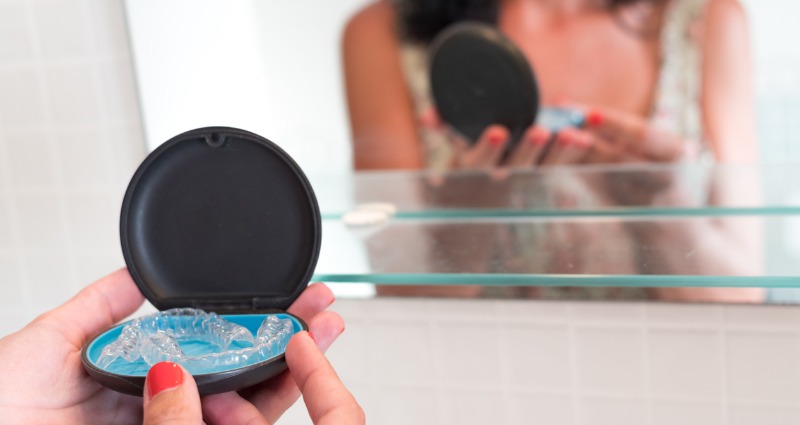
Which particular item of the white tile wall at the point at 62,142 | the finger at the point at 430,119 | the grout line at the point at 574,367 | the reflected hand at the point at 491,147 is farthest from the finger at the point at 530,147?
the white tile wall at the point at 62,142

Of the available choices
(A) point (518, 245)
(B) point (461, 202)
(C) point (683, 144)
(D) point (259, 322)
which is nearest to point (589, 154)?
(C) point (683, 144)

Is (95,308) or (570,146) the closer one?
(95,308)

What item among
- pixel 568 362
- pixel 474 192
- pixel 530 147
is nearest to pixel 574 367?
pixel 568 362

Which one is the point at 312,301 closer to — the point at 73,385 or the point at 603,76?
the point at 73,385

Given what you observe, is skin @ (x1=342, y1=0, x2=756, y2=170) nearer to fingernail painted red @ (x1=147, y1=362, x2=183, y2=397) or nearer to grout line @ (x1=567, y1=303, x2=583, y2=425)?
grout line @ (x1=567, y1=303, x2=583, y2=425)

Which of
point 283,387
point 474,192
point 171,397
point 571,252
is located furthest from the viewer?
point 474,192

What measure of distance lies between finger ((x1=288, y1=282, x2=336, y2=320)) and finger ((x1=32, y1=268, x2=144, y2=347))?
14cm

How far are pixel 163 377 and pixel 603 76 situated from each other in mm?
755

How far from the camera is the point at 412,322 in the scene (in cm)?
83

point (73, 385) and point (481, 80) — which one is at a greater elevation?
point (481, 80)

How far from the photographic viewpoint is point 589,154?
3.42 feet

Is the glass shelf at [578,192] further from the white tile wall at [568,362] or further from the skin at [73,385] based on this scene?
the skin at [73,385]

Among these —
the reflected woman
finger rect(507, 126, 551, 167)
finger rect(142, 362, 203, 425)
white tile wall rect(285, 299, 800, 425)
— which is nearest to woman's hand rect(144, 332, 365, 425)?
finger rect(142, 362, 203, 425)

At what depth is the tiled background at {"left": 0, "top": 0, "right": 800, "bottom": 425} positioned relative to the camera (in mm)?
730
